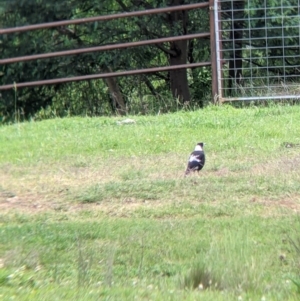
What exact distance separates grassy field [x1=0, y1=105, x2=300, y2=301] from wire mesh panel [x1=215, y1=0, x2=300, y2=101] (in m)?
2.15

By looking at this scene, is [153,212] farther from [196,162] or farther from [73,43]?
[73,43]

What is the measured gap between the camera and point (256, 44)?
14.7 m

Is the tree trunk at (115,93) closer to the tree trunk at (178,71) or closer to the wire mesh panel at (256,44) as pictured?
the tree trunk at (178,71)

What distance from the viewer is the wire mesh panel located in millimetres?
11820

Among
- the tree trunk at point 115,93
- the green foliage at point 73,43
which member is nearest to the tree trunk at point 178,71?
the green foliage at point 73,43

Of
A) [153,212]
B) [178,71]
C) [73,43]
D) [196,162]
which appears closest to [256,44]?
[178,71]

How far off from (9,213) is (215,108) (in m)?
4.95

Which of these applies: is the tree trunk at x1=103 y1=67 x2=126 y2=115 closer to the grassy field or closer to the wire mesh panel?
the wire mesh panel

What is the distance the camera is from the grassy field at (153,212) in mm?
4457

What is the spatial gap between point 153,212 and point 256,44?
356 inches

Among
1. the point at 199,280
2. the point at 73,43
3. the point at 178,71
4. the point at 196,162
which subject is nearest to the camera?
the point at 199,280

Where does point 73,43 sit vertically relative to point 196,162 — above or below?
below

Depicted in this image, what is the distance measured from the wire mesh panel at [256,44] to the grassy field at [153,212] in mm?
2149

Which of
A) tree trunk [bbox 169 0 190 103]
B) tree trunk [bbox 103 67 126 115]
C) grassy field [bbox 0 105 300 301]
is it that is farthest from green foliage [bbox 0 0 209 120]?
grassy field [bbox 0 105 300 301]
